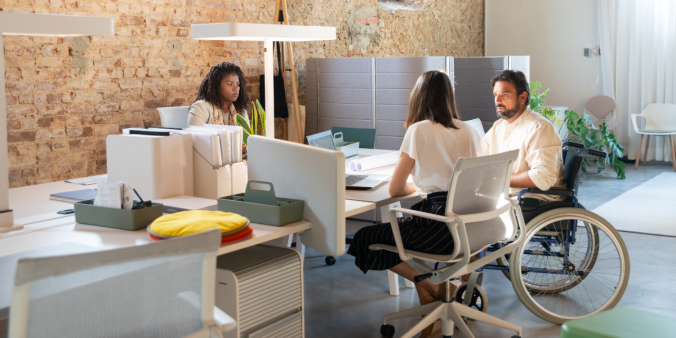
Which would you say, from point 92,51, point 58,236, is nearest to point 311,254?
point 92,51

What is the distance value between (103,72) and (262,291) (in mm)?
2788

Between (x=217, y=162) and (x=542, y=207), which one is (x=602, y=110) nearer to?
(x=542, y=207)

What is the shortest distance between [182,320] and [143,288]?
0.15 meters

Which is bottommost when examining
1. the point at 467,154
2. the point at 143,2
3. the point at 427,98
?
the point at 467,154

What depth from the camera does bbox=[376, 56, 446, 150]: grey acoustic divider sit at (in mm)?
4953

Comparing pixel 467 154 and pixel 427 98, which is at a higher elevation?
pixel 427 98

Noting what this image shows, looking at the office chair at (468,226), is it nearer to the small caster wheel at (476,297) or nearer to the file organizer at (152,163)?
the small caster wheel at (476,297)

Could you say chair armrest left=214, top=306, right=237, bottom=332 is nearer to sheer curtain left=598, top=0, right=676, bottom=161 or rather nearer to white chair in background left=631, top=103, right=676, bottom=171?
white chair in background left=631, top=103, right=676, bottom=171

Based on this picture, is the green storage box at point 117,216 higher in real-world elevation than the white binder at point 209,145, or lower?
lower

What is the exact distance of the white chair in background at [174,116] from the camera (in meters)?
4.42

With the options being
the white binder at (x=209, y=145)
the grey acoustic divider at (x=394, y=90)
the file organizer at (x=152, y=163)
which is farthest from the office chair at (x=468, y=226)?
the grey acoustic divider at (x=394, y=90)

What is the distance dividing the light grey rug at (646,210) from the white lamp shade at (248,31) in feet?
9.87

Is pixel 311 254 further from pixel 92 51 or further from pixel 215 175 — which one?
pixel 92 51

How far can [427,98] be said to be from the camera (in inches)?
113
